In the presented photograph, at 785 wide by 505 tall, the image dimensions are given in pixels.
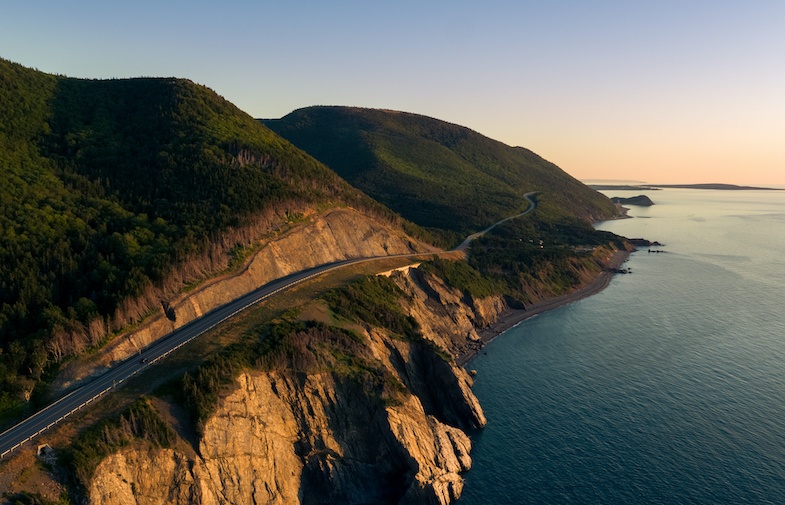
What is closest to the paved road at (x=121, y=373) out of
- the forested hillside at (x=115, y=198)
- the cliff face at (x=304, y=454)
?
the forested hillside at (x=115, y=198)

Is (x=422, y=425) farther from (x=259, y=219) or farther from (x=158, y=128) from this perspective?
(x=158, y=128)

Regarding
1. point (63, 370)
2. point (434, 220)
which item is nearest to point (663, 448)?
point (63, 370)

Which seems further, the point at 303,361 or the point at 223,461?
the point at 303,361

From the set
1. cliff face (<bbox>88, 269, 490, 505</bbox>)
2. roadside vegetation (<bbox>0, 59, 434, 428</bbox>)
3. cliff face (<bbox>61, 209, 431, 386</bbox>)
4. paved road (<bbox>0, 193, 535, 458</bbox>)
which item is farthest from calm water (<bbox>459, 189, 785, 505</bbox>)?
roadside vegetation (<bbox>0, 59, 434, 428</bbox>)

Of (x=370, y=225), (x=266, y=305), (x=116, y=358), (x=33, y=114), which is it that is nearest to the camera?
(x=116, y=358)

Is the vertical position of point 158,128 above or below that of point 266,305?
above

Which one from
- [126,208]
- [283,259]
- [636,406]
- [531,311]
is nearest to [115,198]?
[126,208]
